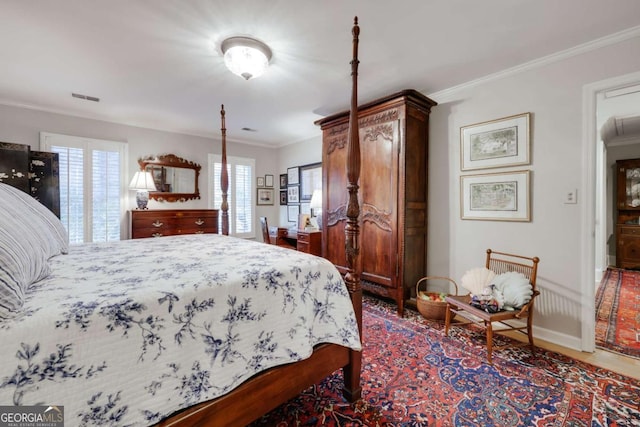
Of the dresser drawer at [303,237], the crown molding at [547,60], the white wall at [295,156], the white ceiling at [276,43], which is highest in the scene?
the white ceiling at [276,43]

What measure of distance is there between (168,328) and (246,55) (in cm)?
207

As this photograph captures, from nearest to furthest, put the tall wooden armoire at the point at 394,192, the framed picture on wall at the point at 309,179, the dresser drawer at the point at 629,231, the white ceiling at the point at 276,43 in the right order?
the white ceiling at the point at 276,43 → the tall wooden armoire at the point at 394,192 → the dresser drawer at the point at 629,231 → the framed picture on wall at the point at 309,179

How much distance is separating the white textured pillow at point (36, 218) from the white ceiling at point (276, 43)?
1.26 metres

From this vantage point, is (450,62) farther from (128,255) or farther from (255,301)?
(128,255)

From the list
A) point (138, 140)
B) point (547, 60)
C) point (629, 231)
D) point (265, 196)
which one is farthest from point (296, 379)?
point (629, 231)

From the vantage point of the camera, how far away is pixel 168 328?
96cm

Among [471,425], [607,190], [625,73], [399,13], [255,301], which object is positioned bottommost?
[471,425]

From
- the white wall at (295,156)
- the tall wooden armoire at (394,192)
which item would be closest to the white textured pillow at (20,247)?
the tall wooden armoire at (394,192)

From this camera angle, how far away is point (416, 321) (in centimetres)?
267

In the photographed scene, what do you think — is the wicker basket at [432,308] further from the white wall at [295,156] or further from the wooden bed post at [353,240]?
the white wall at [295,156]

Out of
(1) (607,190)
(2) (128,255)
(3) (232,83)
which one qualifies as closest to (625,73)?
(3) (232,83)

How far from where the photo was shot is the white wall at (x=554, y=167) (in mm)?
2166

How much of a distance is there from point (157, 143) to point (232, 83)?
230cm

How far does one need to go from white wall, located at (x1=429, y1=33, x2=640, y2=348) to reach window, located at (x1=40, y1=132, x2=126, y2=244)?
4772 mm
